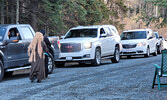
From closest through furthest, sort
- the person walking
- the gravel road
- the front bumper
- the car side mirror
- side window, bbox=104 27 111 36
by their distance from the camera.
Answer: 1. the gravel road
2. the person walking
3. the car side mirror
4. the front bumper
5. side window, bbox=104 27 111 36

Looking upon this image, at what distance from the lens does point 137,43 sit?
28.1m

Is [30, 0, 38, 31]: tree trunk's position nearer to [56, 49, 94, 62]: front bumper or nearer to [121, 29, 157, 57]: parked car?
[121, 29, 157, 57]: parked car

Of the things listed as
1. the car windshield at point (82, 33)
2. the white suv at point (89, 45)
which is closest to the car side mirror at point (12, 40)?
the white suv at point (89, 45)

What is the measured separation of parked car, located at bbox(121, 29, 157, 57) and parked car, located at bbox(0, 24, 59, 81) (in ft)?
40.7

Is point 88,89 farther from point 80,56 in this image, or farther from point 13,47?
point 80,56

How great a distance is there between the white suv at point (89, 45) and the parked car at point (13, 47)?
2.81m

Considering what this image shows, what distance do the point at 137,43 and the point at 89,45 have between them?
8484mm

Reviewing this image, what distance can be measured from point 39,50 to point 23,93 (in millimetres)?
3163

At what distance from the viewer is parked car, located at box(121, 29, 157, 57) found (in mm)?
28047

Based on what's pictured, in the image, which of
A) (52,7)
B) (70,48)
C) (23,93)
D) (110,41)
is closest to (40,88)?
(23,93)

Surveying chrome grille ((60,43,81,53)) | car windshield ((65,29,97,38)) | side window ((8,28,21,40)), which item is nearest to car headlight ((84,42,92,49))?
chrome grille ((60,43,81,53))

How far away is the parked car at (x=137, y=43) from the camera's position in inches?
1104

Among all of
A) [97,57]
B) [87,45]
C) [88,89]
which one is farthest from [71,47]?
[88,89]

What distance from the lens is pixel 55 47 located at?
58.7 ft
